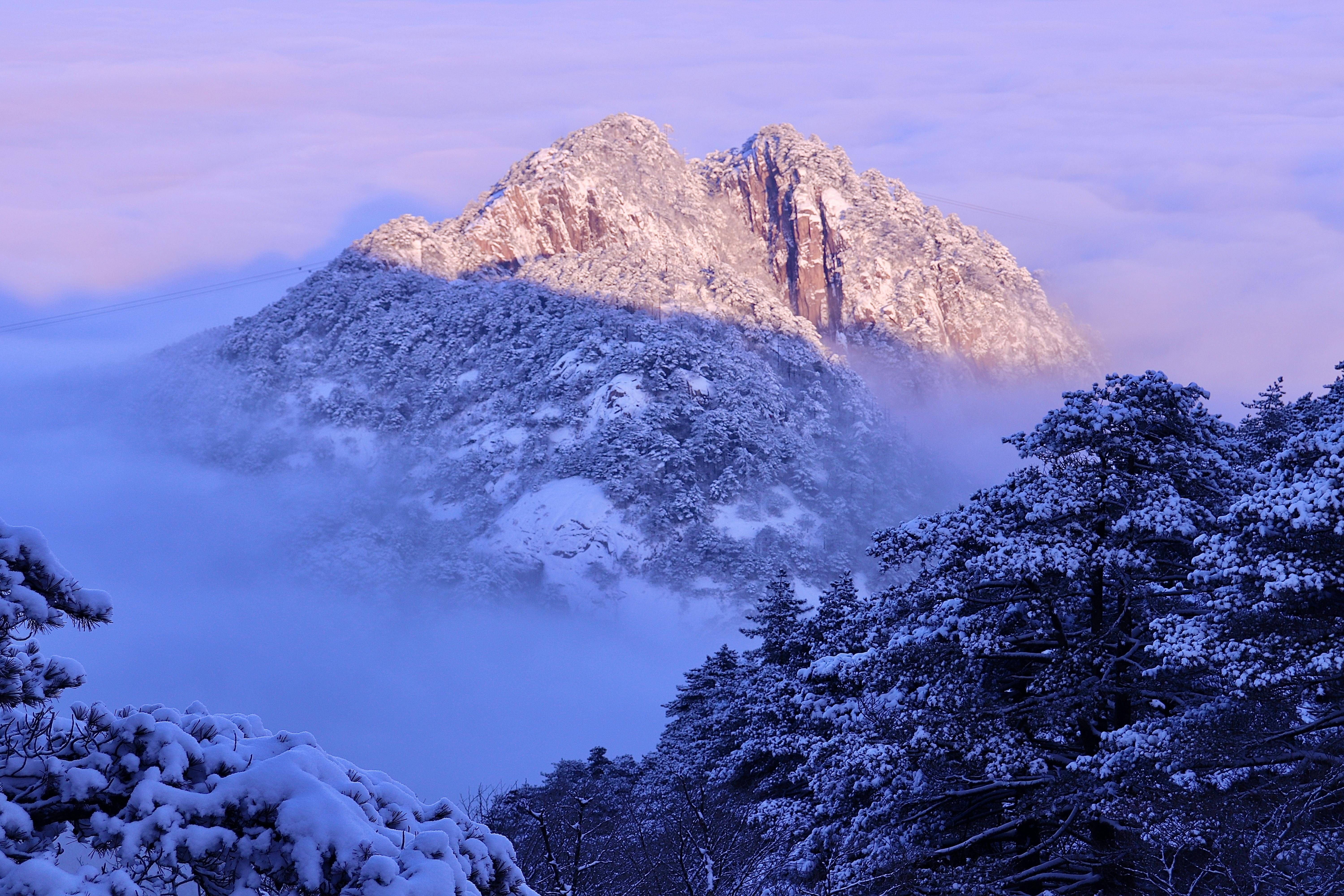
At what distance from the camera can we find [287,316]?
552 feet

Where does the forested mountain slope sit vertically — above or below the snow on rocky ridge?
below

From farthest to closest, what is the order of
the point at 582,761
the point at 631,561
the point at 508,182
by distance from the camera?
the point at 508,182 → the point at 631,561 → the point at 582,761

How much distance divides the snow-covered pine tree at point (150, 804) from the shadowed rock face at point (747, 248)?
6046 inches

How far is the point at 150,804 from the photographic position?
17.7 ft

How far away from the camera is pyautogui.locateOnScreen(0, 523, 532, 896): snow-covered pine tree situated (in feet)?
17.5

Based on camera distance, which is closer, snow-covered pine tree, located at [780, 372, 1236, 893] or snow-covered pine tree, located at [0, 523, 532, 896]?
snow-covered pine tree, located at [0, 523, 532, 896]

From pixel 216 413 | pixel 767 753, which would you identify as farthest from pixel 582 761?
pixel 216 413

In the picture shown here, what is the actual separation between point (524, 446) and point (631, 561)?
21.8m

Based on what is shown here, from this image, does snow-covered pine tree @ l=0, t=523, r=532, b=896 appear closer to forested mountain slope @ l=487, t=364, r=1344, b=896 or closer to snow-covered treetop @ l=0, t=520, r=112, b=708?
snow-covered treetop @ l=0, t=520, r=112, b=708

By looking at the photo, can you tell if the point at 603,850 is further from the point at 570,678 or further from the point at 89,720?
the point at 570,678

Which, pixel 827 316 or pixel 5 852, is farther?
pixel 827 316

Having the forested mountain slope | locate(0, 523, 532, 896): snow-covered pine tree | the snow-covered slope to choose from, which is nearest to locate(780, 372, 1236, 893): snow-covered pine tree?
the forested mountain slope

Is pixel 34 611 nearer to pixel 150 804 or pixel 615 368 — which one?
pixel 150 804

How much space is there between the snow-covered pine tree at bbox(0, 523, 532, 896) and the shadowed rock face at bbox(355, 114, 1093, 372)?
15357 cm
